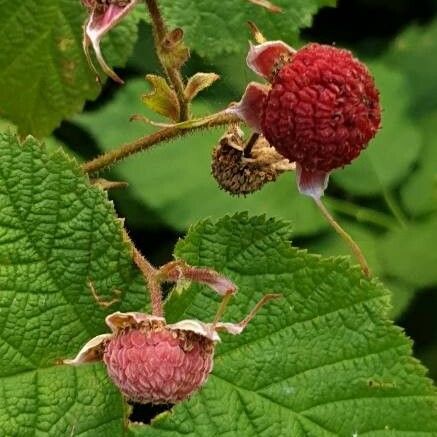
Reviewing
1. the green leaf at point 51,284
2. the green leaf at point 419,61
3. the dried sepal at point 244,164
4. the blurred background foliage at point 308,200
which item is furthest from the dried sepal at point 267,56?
the green leaf at point 419,61

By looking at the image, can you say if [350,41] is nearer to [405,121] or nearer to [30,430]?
[405,121]

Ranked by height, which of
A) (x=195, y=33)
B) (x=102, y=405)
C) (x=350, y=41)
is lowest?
(x=350, y=41)

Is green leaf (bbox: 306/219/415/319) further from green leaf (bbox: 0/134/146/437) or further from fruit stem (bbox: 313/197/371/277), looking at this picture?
green leaf (bbox: 0/134/146/437)

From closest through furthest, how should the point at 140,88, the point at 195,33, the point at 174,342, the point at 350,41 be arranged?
1. the point at 174,342
2. the point at 195,33
3. the point at 140,88
4. the point at 350,41

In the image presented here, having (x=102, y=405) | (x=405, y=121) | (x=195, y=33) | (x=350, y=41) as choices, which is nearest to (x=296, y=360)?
(x=102, y=405)

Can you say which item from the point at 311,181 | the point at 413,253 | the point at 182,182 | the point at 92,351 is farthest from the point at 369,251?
the point at 92,351

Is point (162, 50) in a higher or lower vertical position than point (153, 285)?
higher

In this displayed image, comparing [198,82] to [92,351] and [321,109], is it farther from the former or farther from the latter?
[92,351]
